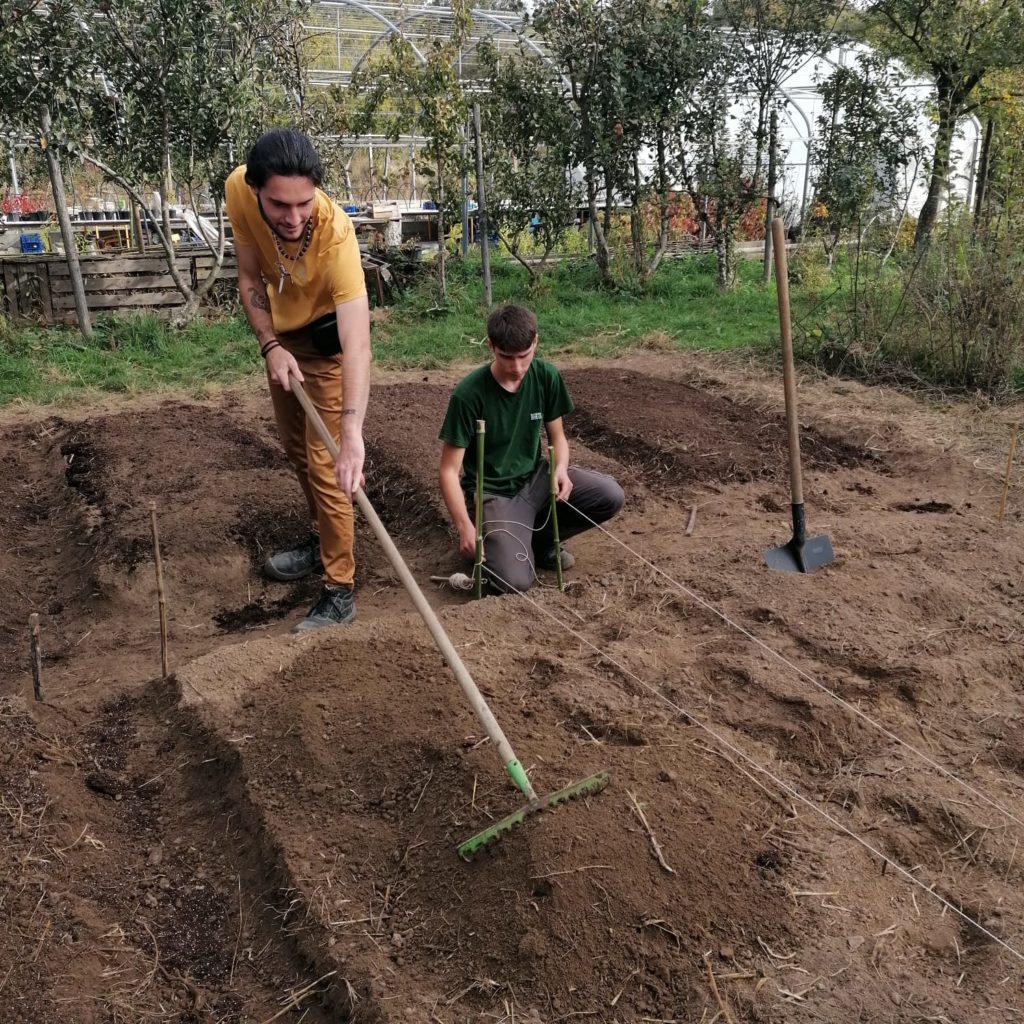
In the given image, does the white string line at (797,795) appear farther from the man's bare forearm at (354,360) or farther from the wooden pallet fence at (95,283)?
the wooden pallet fence at (95,283)

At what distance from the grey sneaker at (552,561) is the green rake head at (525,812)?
201 centimetres

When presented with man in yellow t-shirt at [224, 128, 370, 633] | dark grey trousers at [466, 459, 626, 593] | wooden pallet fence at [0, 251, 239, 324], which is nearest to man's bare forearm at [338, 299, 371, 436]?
man in yellow t-shirt at [224, 128, 370, 633]

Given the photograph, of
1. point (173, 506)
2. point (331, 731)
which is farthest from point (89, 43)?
point (331, 731)

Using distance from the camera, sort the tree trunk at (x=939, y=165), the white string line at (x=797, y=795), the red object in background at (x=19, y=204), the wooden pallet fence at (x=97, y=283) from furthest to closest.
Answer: the red object in background at (x=19, y=204) → the wooden pallet fence at (x=97, y=283) → the tree trunk at (x=939, y=165) → the white string line at (x=797, y=795)

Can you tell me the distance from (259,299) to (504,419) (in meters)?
1.11

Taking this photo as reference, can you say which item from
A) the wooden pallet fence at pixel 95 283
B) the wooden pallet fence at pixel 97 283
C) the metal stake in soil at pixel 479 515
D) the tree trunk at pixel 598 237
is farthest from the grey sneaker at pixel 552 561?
the tree trunk at pixel 598 237

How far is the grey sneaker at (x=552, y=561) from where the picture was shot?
448cm

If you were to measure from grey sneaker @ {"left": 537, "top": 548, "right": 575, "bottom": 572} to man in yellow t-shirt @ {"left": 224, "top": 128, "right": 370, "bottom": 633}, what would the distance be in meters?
0.94

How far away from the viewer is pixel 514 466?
4277mm

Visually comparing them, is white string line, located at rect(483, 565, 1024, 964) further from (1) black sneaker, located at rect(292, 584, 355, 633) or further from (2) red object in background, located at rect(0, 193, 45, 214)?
(2) red object in background, located at rect(0, 193, 45, 214)

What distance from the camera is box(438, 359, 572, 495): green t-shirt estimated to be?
3959 millimetres

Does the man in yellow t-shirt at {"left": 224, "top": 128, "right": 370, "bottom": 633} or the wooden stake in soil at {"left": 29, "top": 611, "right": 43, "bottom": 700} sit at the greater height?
the man in yellow t-shirt at {"left": 224, "top": 128, "right": 370, "bottom": 633}

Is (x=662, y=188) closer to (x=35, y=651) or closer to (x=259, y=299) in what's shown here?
(x=259, y=299)

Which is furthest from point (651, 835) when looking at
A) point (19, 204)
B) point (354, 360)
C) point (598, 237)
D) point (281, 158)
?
point (19, 204)
